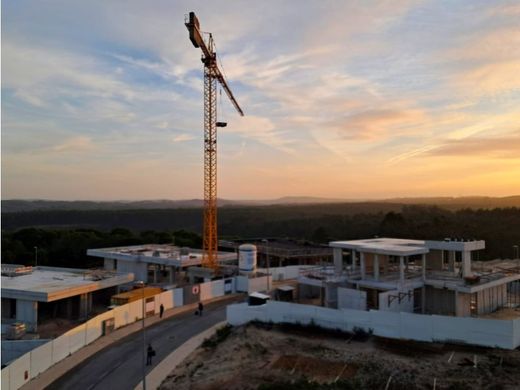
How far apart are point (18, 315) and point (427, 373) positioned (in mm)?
28947

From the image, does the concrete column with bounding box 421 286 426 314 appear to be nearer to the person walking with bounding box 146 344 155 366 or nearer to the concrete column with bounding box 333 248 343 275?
the concrete column with bounding box 333 248 343 275

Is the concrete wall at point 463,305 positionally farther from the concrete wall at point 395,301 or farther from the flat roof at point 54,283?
the flat roof at point 54,283

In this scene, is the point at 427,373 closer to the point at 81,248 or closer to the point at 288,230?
the point at 81,248

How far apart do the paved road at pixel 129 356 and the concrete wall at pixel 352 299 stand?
350 inches

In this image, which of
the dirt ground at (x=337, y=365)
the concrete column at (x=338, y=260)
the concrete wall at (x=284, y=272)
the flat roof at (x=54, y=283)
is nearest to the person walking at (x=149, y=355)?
the dirt ground at (x=337, y=365)

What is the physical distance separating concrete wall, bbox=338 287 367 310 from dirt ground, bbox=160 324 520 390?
4369mm

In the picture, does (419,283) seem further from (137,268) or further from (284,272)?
(137,268)

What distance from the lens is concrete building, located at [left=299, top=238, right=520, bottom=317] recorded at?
32.9 meters

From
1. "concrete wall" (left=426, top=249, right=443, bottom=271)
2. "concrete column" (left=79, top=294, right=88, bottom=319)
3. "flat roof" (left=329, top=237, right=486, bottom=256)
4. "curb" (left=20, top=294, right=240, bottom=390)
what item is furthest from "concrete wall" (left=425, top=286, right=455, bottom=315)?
"concrete column" (left=79, top=294, right=88, bottom=319)

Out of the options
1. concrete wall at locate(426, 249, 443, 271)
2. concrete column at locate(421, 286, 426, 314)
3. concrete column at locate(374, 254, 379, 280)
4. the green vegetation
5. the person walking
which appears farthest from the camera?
the green vegetation

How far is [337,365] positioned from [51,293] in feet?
70.8

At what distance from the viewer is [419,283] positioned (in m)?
34.1

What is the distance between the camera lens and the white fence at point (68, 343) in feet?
74.8

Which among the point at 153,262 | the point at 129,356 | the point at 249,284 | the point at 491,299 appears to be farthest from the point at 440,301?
the point at 153,262
